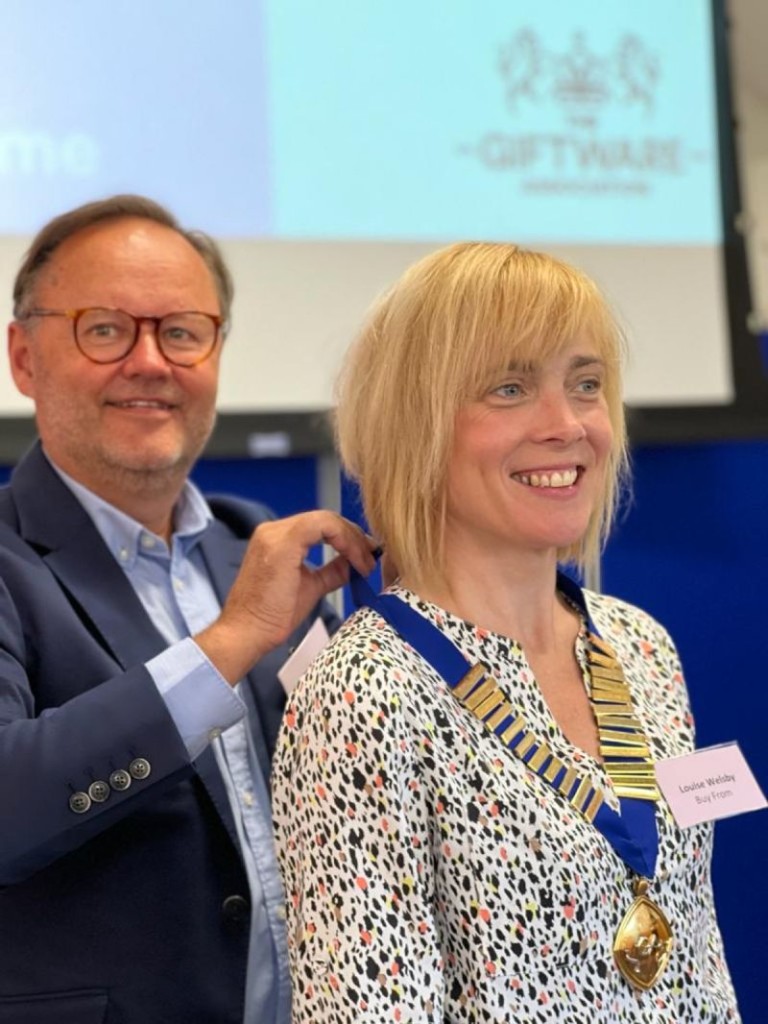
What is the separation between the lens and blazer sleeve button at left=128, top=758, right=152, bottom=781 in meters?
1.75

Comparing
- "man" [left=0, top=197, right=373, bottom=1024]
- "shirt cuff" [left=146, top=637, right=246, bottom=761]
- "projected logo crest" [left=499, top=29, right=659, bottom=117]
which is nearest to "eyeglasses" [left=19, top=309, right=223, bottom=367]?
"man" [left=0, top=197, right=373, bottom=1024]

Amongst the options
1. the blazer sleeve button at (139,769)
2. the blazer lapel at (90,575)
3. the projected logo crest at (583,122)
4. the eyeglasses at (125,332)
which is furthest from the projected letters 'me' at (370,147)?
the blazer sleeve button at (139,769)

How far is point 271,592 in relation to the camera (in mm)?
1854

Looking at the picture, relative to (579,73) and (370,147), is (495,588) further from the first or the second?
(579,73)

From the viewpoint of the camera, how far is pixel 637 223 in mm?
3480

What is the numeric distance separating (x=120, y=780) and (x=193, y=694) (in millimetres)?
136

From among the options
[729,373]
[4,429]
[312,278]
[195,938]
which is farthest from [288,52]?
[195,938]

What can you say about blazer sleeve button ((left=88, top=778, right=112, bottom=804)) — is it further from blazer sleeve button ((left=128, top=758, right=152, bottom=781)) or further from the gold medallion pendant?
the gold medallion pendant

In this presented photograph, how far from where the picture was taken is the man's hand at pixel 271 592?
1.83 metres

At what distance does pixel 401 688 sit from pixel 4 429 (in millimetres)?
1696

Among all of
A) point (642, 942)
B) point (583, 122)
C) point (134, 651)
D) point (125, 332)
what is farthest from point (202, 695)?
point (583, 122)

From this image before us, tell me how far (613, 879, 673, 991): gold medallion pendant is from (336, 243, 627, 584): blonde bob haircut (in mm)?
427

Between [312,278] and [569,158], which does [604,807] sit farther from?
[569,158]

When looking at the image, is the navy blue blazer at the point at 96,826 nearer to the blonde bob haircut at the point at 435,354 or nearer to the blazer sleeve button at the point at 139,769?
the blazer sleeve button at the point at 139,769
